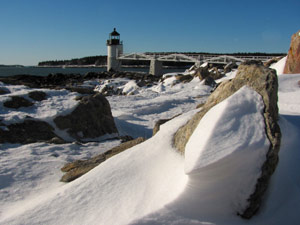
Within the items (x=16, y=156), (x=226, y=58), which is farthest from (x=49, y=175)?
(x=226, y=58)

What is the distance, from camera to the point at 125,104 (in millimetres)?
11531

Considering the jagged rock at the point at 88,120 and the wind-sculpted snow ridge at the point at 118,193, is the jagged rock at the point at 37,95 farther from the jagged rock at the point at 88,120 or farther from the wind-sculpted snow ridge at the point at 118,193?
the wind-sculpted snow ridge at the point at 118,193

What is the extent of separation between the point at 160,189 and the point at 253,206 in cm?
79

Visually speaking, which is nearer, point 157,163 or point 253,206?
point 253,206

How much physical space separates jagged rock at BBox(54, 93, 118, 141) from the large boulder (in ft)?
24.5

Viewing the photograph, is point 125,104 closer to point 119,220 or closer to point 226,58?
point 119,220

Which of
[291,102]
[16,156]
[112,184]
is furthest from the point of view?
[291,102]

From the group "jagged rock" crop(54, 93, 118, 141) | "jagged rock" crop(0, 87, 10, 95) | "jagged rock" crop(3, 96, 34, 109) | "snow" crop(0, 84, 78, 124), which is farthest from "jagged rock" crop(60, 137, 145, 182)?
"jagged rock" crop(0, 87, 10, 95)

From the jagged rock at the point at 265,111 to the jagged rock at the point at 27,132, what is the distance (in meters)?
3.87

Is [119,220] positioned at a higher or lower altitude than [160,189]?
lower

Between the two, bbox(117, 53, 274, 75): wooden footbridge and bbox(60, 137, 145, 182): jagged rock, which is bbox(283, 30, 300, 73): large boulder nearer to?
bbox(60, 137, 145, 182): jagged rock

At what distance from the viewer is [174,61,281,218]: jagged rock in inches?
78.9

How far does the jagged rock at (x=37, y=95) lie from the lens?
731 cm

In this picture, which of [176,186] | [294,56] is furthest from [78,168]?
[294,56]
